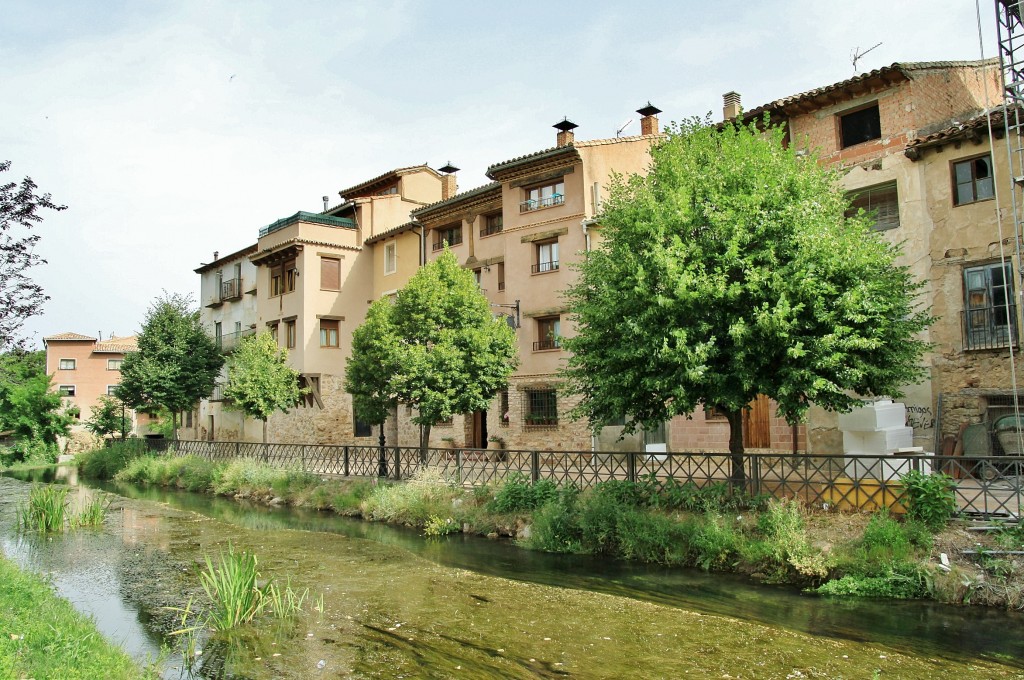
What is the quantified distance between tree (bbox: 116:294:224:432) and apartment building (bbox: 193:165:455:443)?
2.93 m

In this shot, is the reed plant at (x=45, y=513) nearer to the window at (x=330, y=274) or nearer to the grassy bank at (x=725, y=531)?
the grassy bank at (x=725, y=531)

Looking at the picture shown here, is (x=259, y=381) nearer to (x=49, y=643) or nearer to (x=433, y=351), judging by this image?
(x=433, y=351)

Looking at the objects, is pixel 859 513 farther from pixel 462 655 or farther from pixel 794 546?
pixel 462 655

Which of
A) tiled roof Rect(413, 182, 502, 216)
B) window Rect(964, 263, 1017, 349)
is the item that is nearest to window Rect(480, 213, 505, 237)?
tiled roof Rect(413, 182, 502, 216)

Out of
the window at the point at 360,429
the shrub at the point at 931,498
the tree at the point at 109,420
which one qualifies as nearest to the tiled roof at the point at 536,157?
the window at the point at 360,429

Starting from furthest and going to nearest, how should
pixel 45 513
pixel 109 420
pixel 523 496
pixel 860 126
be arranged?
pixel 109 420 < pixel 860 126 < pixel 45 513 < pixel 523 496

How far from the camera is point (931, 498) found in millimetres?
11734

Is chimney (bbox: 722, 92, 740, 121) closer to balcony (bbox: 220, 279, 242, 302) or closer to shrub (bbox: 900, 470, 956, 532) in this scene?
shrub (bbox: 900, 470, 956, 532)

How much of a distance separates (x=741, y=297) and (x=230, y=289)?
3382 centimetres

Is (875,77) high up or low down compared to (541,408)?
up

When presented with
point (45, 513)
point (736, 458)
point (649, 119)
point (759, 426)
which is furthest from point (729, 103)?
point (45, 513)

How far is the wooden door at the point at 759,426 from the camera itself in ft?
68.8

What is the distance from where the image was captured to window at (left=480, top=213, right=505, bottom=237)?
95.7 ft

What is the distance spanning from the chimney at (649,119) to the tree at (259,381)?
1671 cm
